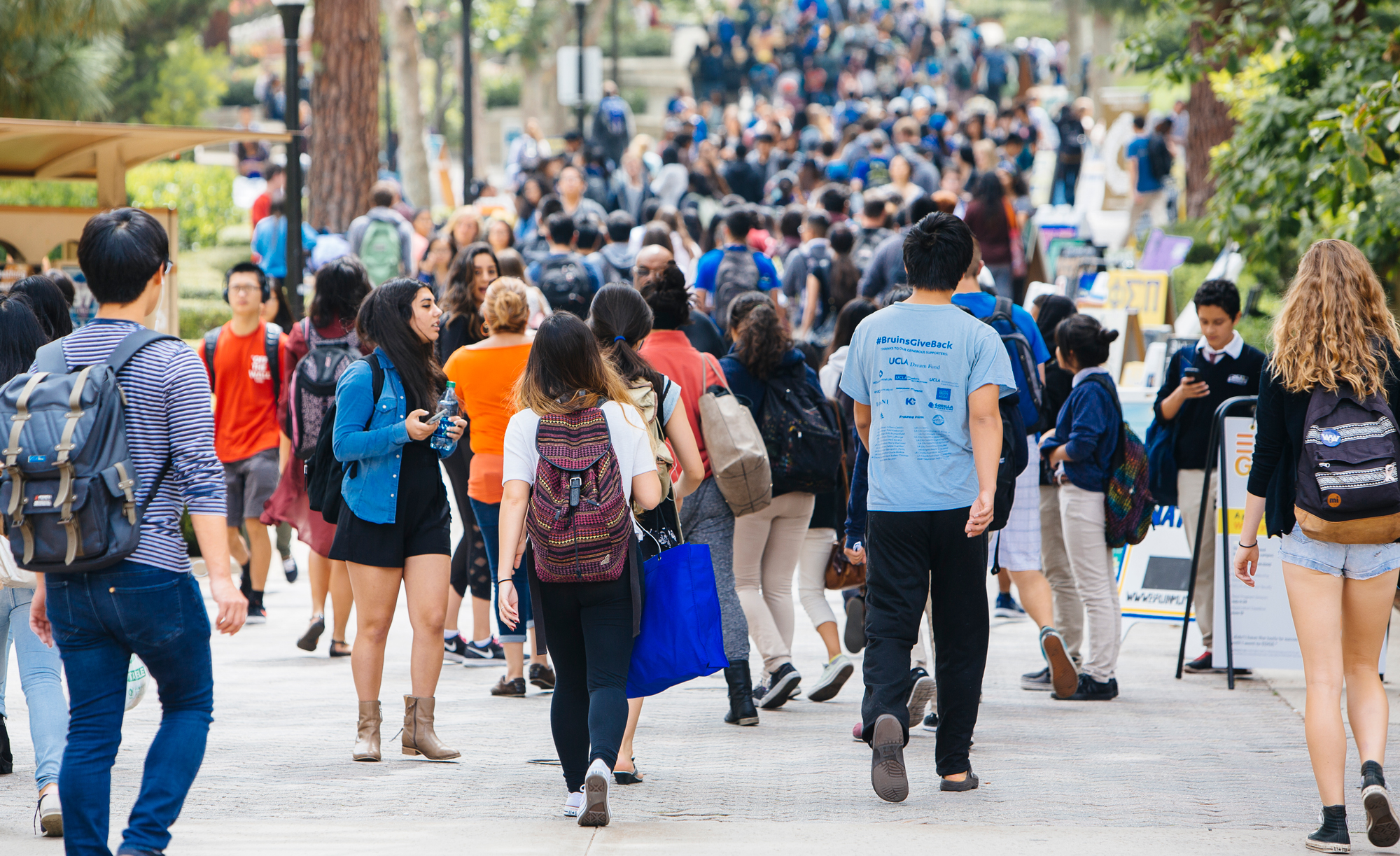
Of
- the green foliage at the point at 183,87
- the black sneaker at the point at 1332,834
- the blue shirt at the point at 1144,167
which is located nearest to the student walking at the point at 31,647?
the black sneaker at the point at 1332,834

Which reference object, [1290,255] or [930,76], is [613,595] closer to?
[1290,255]

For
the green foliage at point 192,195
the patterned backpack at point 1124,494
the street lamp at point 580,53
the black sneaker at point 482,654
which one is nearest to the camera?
the patterned backpack at point 1124,494

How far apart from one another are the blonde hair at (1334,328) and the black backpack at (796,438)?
2.32 metres

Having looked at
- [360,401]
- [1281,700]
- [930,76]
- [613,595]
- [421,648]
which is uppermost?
[930,76]

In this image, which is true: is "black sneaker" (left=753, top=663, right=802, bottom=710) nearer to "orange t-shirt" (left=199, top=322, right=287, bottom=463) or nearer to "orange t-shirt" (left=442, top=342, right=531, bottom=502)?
"orange t-shirt" (left=442, top=342, right=531, bottom=502)

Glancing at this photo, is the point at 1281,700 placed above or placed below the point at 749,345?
below

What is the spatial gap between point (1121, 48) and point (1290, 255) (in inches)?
108

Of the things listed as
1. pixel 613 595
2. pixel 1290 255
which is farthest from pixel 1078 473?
pixel 1290 255

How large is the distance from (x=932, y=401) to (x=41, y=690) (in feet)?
10.4

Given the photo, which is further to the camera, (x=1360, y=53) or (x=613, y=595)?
(x=1360, y=53)

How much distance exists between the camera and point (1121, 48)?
496 inches

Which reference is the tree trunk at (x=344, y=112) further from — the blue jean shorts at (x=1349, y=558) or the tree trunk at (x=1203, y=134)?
the blue jean shorts at (x=1349, y=558)

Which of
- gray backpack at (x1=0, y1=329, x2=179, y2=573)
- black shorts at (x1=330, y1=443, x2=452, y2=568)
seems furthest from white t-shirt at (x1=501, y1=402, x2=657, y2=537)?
gray backpack at (x1=0, y1=329, x2=179, y2=573)

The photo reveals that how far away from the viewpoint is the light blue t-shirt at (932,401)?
208 inches
